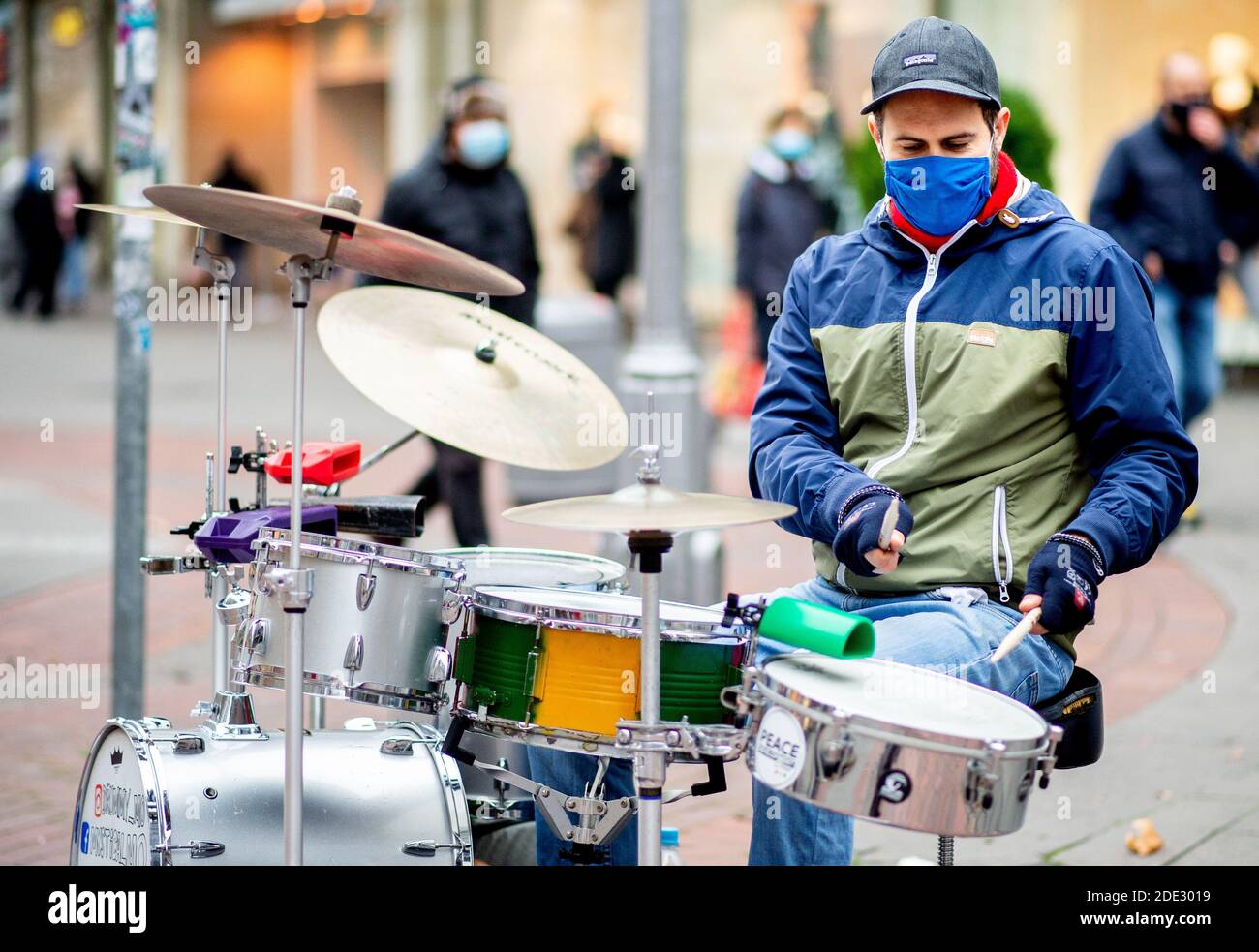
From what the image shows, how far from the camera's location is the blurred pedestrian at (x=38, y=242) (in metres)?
19.2

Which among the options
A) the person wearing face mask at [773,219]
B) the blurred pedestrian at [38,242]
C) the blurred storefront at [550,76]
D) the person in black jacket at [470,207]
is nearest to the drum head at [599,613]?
the blurred storefront at [550,76]

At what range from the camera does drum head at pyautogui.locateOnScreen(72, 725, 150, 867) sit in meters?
3.00

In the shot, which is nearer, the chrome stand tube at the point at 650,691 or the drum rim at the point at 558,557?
the chrome stand tube at the point at 650,691

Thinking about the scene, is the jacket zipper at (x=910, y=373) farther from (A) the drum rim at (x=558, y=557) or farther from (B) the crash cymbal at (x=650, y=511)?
(A) the drum rim at (x=558, y=557)

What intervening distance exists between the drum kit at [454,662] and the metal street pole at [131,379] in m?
1.23

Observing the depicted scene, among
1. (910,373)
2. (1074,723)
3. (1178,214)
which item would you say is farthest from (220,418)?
(1178,214)

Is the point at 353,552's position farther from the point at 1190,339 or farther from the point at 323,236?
the point at 1190,339

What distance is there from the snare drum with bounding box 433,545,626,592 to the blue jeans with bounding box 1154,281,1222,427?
475cm

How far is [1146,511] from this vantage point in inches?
114

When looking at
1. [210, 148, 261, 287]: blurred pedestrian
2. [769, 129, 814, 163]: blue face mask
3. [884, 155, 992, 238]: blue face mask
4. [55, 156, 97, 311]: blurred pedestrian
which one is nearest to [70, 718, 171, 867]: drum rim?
[884, 155, 992, 238]: blue face mask

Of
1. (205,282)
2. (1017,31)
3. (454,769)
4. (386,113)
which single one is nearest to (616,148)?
Answer: (1017,31)

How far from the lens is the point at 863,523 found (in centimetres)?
285

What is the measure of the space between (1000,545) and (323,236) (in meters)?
1.28
